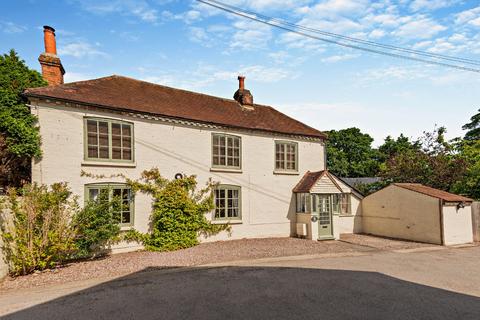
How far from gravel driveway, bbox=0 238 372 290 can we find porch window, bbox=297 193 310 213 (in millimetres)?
1898

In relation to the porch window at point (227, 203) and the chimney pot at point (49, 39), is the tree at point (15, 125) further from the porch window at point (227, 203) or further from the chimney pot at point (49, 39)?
the porch window at point (227, 203)

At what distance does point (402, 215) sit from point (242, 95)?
12072 mm

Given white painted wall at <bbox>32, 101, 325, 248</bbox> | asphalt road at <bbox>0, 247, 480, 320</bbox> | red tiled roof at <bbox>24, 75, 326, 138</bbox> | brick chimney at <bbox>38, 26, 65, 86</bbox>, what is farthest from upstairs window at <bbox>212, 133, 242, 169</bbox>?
brick chimney at <bbox>38, 26, 65, 86</bbox>

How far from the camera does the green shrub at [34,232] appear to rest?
8.14 meters

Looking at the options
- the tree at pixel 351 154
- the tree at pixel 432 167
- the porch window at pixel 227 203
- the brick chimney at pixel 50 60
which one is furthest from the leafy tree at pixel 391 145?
the brick chimney at pixel 50 60

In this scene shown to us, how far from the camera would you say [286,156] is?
53.5ft

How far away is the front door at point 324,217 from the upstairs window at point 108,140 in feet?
33.6

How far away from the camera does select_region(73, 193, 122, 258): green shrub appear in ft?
32.8

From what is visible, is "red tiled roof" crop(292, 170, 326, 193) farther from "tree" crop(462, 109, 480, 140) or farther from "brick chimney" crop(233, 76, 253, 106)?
"tree" crop(462, 109, 480, 140)

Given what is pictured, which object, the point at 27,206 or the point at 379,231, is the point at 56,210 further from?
the point at 379,231

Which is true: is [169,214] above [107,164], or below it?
below

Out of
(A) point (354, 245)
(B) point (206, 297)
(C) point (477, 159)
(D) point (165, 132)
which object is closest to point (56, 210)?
(D) point (165, 132)

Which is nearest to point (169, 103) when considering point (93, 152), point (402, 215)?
point (93, 152)

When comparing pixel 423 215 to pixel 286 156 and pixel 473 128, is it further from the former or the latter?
pixel 473 128
